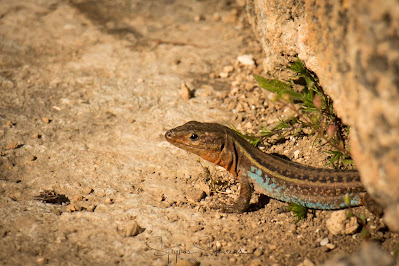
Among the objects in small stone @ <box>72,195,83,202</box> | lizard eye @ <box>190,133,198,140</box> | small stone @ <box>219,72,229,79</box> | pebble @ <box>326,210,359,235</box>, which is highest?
lizard eye @ <box>190,133,198,140</box>

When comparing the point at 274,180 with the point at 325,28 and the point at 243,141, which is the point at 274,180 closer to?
the point at 243,141

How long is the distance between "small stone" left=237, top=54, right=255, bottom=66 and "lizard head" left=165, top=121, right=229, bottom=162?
2282 millimetres

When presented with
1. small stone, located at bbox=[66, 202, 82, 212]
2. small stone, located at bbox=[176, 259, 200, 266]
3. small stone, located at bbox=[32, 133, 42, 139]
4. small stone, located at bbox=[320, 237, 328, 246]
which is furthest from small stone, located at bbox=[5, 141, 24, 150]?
small stone, located at bbox=[320, 237, 328, 246]

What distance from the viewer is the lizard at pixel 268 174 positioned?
452 cm

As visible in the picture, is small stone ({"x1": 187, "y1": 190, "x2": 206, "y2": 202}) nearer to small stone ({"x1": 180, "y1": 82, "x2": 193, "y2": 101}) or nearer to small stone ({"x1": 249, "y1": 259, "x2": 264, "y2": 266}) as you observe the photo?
small stone ({"x1": 249, "y1": 259, "x2": 264, "y2": 266})

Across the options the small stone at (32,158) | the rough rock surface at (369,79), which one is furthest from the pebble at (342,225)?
the small stone at (32,158)

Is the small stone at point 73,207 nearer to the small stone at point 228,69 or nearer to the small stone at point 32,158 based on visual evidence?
the small stone at point 32,158

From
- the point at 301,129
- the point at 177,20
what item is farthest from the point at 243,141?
the point at 177,20

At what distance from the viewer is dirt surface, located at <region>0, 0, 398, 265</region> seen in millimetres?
4172

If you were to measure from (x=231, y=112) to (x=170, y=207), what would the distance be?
6.49 feet

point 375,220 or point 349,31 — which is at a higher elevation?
point 349,31

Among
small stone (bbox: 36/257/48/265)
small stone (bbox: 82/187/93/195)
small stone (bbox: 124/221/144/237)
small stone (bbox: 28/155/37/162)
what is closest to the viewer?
small stone (bbox: 36/257/48/265)

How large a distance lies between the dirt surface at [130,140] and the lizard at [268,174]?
163 millimetres

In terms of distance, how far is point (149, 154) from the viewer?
17.9ft
